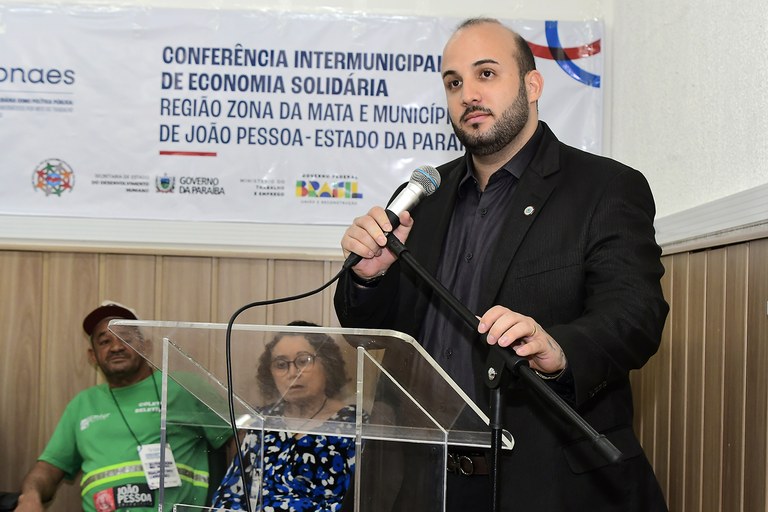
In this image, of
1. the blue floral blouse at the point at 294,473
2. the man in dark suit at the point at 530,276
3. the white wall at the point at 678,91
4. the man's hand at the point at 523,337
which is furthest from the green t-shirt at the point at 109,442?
the man's hand at the point at 523,337

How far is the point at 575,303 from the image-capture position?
5.65 ft

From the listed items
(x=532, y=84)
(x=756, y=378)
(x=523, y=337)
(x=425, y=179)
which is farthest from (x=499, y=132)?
(x=756, y=378)

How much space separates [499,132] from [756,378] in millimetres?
852

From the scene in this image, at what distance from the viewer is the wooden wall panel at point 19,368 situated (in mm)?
3607

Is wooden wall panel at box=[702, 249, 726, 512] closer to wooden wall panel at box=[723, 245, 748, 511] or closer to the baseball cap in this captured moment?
wooden wall panel at box=[723, 245, 748, 511]

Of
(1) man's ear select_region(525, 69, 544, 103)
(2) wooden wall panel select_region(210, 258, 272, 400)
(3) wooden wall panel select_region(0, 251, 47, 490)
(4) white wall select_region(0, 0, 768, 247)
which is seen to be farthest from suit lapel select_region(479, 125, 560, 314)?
(3) wooden wall panel select_region(0, 251, 47, 490)

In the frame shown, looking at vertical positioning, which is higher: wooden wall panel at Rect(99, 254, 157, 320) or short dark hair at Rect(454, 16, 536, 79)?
short dark hair at Rect(454, 16, 536, 79)

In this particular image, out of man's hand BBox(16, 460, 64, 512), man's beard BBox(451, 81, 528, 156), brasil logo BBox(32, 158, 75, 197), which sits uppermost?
brasil logo BBox(32, 158, 75, 197)

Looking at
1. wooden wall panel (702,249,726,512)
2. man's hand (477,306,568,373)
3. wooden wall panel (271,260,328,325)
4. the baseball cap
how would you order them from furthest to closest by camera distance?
1. wooden wall panel (271,260,328,325)
2. the baseball cap
3. wooden wall panel (702,249,726,512)
4. man's hand (477,306,568,373)

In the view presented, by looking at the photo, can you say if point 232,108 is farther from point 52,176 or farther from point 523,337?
point 523,337

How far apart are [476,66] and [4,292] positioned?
2.57m

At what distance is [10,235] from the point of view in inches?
140

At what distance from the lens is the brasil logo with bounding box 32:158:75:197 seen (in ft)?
11.6

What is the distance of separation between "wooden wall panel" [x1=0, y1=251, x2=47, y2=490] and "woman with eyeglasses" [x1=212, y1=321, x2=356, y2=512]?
7.48 feet
